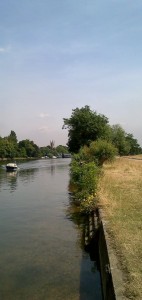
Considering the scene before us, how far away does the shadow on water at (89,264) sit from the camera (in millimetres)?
10106

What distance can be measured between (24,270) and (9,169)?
59.1 m

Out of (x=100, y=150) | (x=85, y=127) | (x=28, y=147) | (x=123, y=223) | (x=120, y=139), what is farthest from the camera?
(x=28, y=147)

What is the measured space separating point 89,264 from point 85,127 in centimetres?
4694

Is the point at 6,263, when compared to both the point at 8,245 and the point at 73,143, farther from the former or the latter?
the point at 73,143

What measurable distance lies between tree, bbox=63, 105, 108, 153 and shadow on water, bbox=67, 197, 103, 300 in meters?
40.0

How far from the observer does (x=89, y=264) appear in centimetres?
1247

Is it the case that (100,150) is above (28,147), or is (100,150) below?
below

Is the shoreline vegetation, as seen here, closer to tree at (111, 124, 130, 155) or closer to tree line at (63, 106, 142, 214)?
tree line at (63, 106, 142, 214)

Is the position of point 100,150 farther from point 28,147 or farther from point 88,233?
point 28,147

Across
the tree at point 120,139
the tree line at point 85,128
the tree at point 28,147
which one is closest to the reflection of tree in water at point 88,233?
the tree line at point 85,128

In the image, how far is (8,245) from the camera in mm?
14938

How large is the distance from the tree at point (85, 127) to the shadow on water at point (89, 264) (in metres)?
40.0

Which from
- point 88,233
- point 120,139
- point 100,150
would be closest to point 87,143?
point 100,150

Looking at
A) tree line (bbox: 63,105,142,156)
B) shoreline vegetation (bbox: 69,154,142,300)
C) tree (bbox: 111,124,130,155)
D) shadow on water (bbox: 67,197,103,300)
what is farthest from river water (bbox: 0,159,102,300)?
tree (bbox: 111,124,130,155)
